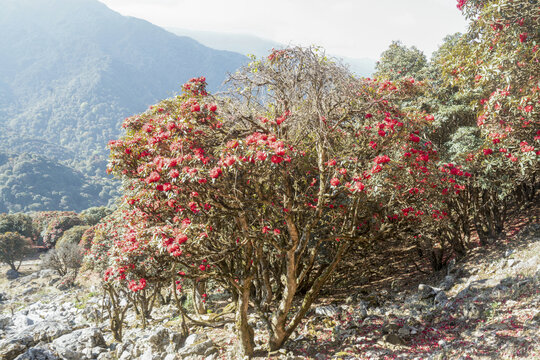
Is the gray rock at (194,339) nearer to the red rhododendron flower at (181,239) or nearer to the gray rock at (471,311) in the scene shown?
the red rhododendron flower at (181,239)

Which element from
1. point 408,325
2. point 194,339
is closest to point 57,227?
point 194,339

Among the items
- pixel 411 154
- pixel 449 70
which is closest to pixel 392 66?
pixel 449 70

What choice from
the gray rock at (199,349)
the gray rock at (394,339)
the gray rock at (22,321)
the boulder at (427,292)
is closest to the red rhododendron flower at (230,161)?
the gray rock at (394,339)

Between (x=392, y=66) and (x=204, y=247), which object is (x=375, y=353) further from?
(x=392, y=66)

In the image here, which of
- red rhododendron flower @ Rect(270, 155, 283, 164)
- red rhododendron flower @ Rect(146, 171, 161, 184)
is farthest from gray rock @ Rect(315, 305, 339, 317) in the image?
red rhododendron flower @ Rect(146, 171, 161, 184)

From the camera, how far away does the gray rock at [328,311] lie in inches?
320

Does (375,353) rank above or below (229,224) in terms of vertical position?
below

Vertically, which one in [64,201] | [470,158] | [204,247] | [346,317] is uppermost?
[470,158]

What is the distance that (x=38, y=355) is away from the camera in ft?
27.1

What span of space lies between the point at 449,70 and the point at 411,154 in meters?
3.67

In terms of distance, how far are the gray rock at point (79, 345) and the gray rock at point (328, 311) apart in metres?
6.77

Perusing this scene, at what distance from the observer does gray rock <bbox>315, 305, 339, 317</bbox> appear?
8.14 meters

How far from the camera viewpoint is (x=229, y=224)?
23.3ft

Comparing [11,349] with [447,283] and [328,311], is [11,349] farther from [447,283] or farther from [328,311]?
[447,283]
